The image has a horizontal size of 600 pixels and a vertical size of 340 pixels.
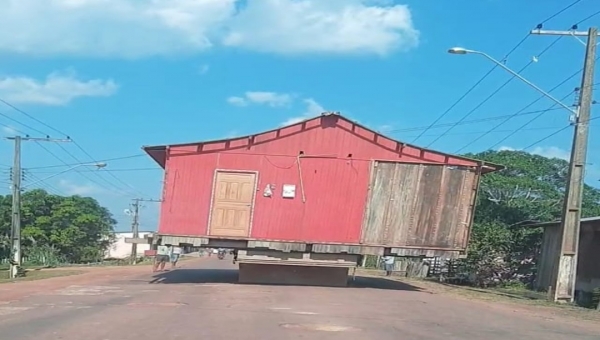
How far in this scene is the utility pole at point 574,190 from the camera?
Answer: 2428cm

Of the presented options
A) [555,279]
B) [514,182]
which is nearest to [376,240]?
[555,279]

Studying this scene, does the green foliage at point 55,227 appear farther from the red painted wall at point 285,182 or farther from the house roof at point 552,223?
the house roof at point 552,223

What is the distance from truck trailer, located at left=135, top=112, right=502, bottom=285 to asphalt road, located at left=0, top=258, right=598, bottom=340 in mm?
3416

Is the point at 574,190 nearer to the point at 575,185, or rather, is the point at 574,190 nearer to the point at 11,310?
the point at 575,185

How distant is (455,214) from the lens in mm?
25844

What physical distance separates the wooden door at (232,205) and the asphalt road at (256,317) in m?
3.53

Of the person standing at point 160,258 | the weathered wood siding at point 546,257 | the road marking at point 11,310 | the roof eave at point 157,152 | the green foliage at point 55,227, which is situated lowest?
the green foliage at point 55,227

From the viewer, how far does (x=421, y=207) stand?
25812mm

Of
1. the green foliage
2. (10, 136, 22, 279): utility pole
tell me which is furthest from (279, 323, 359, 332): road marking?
the green foliage

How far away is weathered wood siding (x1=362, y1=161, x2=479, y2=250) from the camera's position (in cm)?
2578

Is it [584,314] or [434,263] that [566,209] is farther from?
[434,263]

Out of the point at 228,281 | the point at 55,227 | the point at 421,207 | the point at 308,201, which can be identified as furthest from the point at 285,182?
the point at 55,227

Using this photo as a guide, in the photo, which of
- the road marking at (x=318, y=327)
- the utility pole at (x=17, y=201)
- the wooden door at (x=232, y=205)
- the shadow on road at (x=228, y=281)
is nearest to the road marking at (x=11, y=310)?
the road marking at (x=318, y=327)

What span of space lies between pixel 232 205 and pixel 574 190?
11268mm
